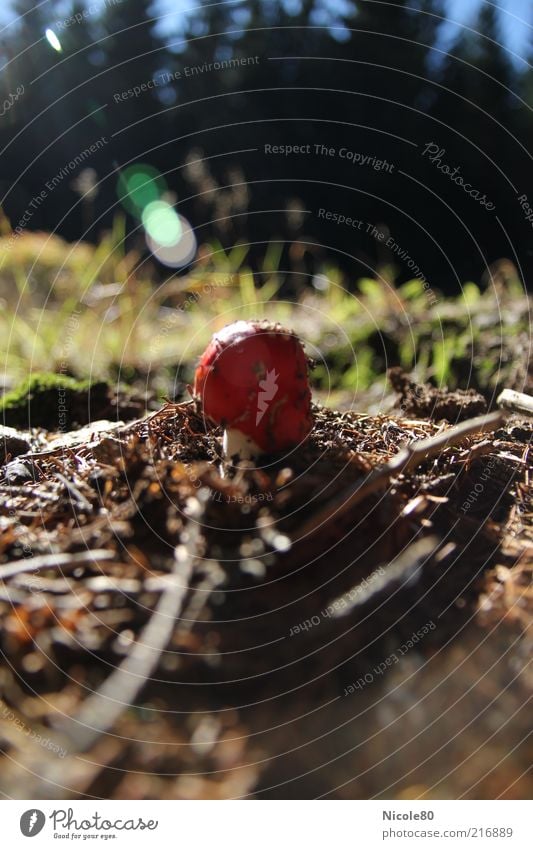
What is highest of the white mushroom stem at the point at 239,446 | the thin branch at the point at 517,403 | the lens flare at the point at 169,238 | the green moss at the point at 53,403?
the lens flare at the point at 169,238

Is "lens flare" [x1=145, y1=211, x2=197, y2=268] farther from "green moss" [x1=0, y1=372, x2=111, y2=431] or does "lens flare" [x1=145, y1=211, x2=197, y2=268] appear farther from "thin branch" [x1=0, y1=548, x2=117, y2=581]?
"thin branch" [x1=0, y1=548, x2=117, y2=581]

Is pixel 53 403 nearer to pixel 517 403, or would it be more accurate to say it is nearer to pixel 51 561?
pixel 51 561

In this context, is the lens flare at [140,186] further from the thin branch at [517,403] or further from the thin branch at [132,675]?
the thin branch at [132,675]

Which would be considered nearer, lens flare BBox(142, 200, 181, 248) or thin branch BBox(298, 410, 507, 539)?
thin branch BBox(298, 410, 507, 539)

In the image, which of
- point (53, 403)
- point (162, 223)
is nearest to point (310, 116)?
point (162, 223)

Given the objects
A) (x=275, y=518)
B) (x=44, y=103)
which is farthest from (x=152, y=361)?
(x=44, y=103)

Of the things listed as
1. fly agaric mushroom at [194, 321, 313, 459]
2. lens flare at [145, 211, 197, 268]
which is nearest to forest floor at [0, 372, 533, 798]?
fly agaric mushroom at [194, 321, 313, 459]

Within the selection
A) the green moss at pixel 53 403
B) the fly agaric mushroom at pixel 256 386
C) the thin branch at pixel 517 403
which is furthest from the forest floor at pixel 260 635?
the green moss at pixel 53 403
